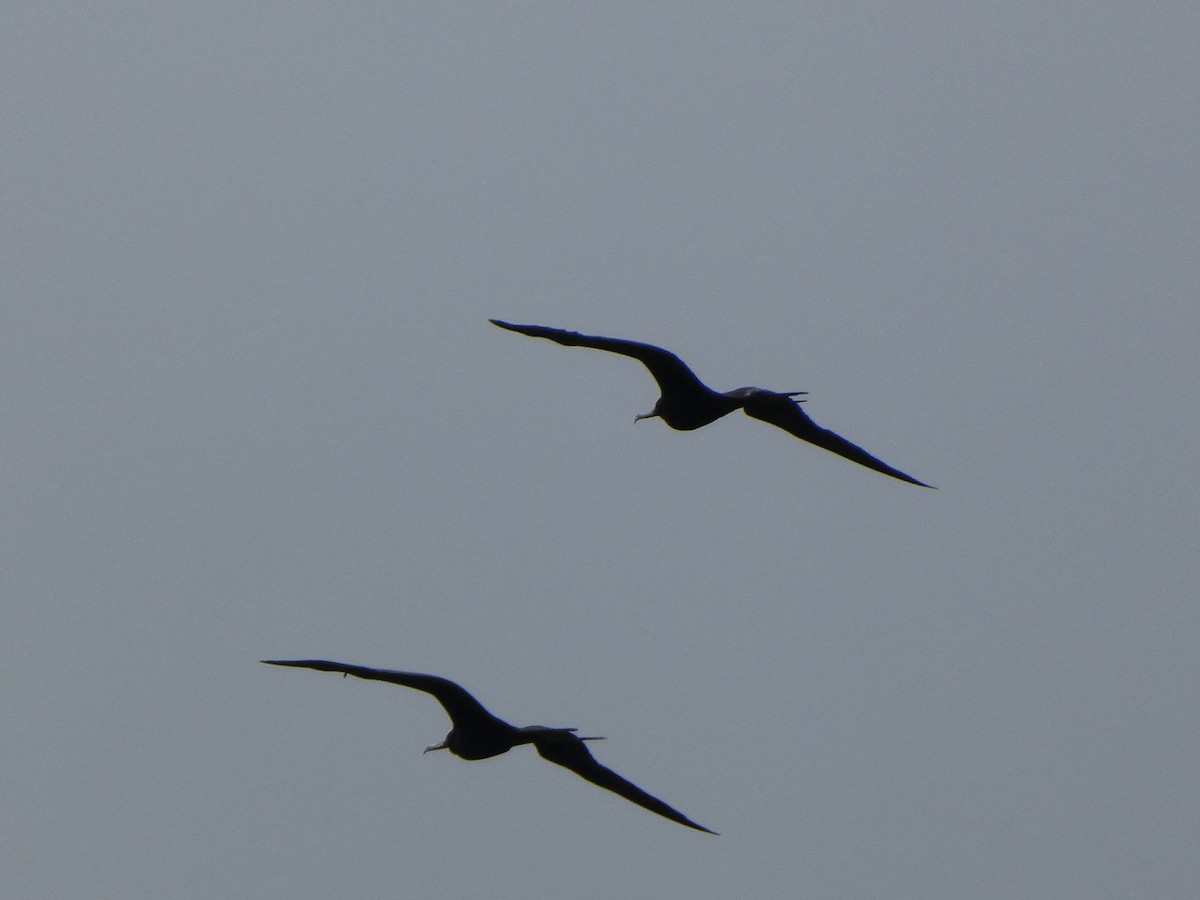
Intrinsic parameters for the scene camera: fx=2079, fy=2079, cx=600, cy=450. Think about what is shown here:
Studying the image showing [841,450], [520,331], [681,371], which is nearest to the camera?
Answer: [520,331]

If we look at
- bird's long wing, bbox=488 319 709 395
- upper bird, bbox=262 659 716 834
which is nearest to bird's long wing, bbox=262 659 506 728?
upper bird, bbox=262 659 716 834

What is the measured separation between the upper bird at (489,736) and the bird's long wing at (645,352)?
12.6 ft

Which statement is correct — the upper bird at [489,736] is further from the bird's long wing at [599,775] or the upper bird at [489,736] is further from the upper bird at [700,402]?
the upper bird at [700,402]

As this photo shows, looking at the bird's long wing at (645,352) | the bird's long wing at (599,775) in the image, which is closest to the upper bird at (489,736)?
the bird's long wing at (599,775)

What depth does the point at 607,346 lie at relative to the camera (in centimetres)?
2167

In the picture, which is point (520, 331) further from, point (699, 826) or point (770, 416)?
point (699, 826)

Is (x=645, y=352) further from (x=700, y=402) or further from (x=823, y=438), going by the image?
(x=823, y=438)

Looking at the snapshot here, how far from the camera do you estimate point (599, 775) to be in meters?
25.2

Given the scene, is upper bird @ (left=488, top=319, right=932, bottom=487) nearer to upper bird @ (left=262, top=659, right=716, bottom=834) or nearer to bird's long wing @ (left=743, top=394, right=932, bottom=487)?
bird's long wing @ (left=743, top=394, right=932, bottom=487)

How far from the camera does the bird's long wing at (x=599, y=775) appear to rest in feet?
80.8

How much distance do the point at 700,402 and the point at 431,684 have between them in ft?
14.8

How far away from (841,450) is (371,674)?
6.56 m

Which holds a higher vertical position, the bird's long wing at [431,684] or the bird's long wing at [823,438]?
the bird's long wing at [823,438]

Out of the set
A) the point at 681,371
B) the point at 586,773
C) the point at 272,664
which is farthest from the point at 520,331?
the point at 586,773
